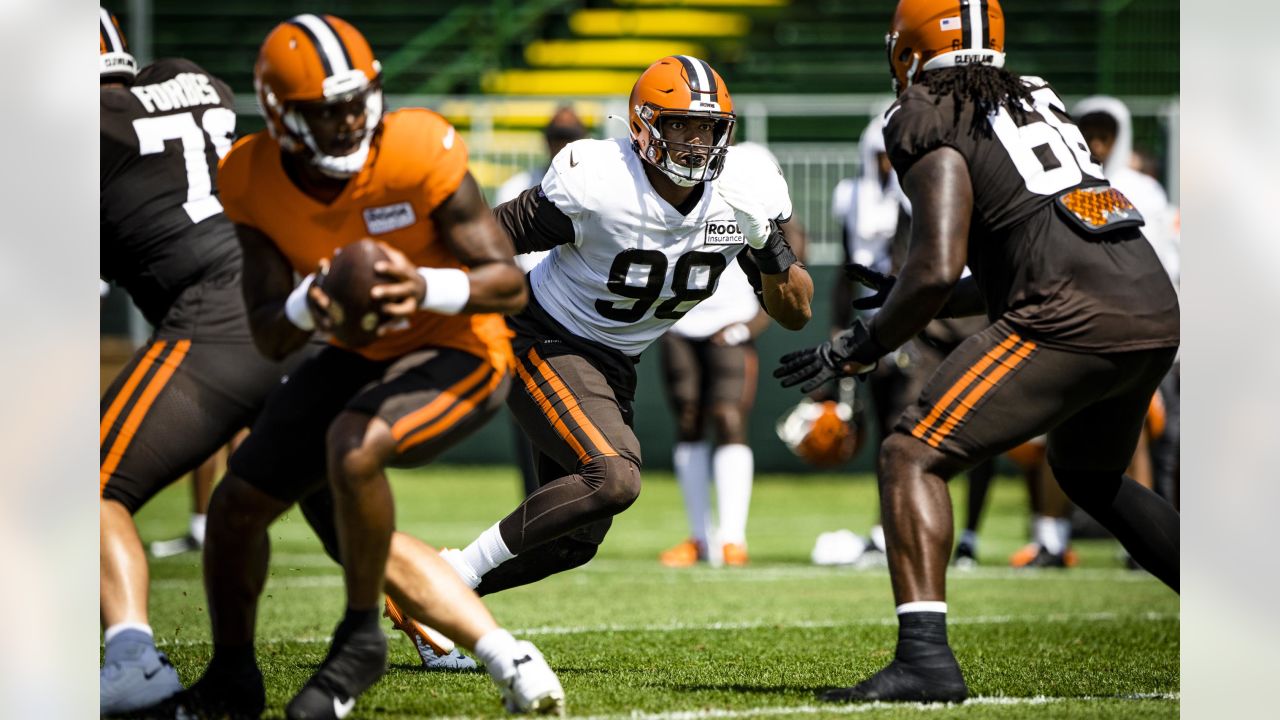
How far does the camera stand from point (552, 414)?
455 cm

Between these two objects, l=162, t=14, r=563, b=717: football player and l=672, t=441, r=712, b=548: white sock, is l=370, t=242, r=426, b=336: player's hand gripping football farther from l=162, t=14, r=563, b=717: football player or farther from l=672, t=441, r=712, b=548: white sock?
l=672, t=441, r=712, b=548: white sock

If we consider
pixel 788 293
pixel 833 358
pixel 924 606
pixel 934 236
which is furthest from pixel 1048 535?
pixel 934 236

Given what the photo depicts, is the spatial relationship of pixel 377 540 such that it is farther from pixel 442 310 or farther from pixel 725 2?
pixel 725 2

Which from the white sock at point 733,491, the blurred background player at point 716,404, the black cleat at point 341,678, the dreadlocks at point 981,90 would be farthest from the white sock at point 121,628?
the white sock at point 733,491

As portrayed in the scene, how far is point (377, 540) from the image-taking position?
11.2 feet

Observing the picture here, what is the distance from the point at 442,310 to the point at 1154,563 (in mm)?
2277

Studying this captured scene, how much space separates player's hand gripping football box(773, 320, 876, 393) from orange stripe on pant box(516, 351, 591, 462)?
626mm

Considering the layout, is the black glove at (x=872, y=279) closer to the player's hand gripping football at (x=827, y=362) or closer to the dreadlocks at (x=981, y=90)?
the player's hand gripping football at (x=827, y=362)

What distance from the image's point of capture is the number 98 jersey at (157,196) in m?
4.32

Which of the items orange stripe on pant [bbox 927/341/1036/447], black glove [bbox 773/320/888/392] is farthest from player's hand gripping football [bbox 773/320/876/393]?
orange stripe on pant [bbox 927/341/1036/447]

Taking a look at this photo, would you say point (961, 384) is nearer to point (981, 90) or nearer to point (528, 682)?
point (981, 90)

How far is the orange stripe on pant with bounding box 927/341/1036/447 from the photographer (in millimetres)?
3924

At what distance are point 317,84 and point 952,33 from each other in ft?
6.00
